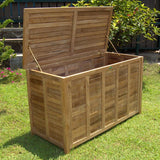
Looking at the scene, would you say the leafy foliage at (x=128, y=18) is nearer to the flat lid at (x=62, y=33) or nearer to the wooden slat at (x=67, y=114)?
the flat lid at (x=62, y=33)

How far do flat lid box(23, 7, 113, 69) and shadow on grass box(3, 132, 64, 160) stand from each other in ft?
3.73

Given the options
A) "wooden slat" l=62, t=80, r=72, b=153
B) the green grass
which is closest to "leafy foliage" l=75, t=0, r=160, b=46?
the green grass

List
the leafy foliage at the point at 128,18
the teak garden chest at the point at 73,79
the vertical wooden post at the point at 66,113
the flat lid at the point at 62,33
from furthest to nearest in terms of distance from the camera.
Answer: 1. the leafy foliage at the point at 128,18
2. the flat lid at the point at 62,33
3. the teak garden chest at the point at 73,79
4. the vertical wooden post at the point at 66,113

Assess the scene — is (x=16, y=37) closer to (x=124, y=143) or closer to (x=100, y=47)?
(x=100, y=47)

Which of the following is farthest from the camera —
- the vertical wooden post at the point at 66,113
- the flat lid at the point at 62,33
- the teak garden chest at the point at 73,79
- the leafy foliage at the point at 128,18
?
the leafy foliage at the point at 128,18

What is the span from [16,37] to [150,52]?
478 centimetres

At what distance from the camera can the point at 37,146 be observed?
3.97 meters

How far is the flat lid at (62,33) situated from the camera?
379 cm

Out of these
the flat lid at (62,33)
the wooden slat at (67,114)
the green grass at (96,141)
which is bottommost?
the green grass at (96,141)

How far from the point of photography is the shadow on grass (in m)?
3.74

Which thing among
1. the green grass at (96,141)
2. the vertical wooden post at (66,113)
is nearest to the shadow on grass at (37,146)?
the green grass at (96,141)

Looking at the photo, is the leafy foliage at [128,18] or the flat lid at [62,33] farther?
the leafy foliage at [128,18]

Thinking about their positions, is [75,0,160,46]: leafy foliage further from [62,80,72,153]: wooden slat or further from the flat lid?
[62,80,72,153]: wooden slat

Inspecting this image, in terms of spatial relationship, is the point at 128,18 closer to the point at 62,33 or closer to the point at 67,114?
the point at 62,33
